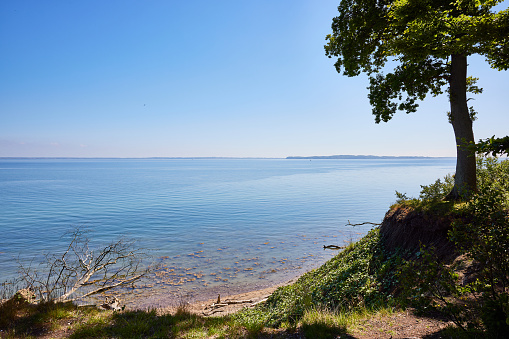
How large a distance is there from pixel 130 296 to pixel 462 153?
1750 centimetres

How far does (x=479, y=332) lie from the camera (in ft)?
16.7

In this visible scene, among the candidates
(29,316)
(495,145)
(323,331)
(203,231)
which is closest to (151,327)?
(29,316)

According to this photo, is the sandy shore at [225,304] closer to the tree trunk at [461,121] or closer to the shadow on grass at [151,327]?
the shadow on grass at [151,327]

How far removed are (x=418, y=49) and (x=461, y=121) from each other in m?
4.52

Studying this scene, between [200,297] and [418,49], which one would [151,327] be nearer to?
[200,297]

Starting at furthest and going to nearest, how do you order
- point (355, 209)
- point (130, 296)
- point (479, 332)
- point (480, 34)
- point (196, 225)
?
point (355, 209), point (196, 225), point (130, 296), point (480, 34), point (479, 332)

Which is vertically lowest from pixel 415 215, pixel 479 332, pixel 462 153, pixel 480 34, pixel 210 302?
pixel 210 302

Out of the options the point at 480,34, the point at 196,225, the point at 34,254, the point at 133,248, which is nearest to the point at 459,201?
the point at 480,34

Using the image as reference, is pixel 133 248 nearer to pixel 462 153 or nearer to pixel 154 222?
pixel 154 222

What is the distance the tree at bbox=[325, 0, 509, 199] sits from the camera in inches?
321

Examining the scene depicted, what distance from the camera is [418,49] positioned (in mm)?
8992

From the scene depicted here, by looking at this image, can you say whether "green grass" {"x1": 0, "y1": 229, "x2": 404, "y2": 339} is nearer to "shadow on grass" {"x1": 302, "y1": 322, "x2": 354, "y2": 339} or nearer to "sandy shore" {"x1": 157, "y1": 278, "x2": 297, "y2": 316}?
"shadow on grass" {"x1": 302, "y1": 322, "x2": 354, "y2": 339}

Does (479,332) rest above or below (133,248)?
above

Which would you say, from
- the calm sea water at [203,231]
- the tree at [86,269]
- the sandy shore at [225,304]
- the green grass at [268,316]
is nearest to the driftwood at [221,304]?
the sandy shore at [225,304]
